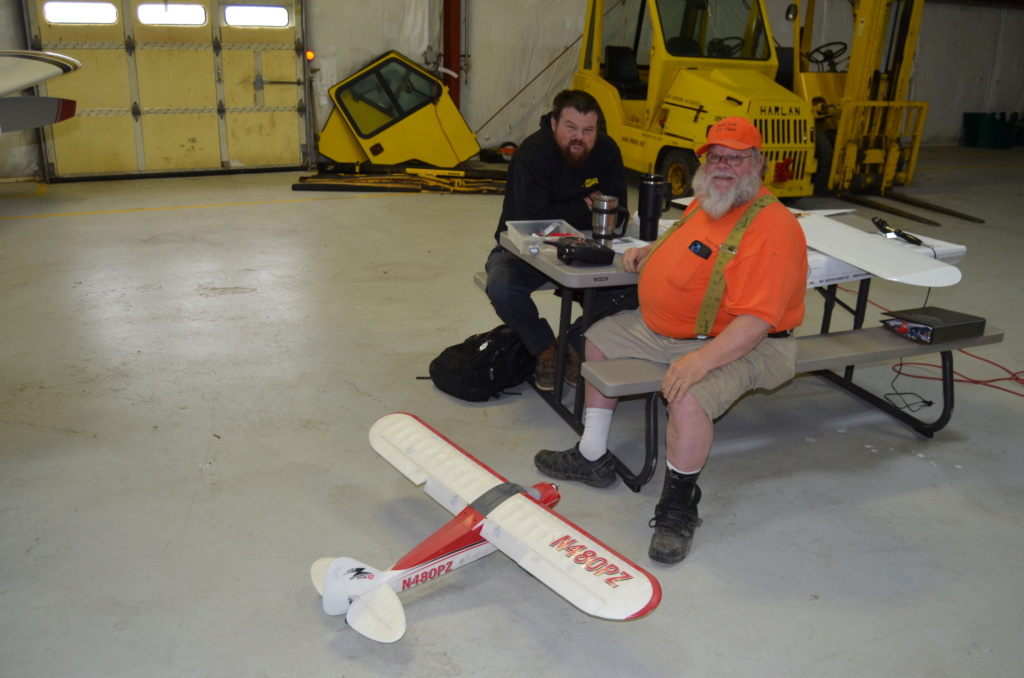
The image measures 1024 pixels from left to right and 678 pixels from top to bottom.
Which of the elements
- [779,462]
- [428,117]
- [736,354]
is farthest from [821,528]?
[428,117]

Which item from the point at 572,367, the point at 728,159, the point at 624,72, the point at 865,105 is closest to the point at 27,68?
the point at 572,367

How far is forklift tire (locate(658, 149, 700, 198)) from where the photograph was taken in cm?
808

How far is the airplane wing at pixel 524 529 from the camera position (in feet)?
7.43

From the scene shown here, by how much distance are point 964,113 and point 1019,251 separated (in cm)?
822

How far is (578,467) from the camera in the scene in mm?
3299

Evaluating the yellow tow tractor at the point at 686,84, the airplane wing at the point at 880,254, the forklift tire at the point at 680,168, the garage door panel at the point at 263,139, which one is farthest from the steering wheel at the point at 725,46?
the airplane wing at the point at 880,254

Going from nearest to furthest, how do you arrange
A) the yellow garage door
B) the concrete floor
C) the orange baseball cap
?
the concrete floor, the orange baseball cap, the yellow garage door

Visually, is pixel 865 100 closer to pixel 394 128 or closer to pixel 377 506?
pixel 394 128

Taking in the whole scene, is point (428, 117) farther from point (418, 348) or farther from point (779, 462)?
point (779, 462)

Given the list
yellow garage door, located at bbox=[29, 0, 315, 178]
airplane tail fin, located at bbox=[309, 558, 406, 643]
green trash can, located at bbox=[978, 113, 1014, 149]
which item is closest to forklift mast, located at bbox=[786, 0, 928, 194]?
green trash can, located at bbox=[978, 113, 1014, 149]

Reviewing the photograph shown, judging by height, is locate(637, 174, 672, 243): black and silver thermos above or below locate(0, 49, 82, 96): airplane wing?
below

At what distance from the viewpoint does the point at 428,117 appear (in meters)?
9.74

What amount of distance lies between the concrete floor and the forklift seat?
4159 millimetres

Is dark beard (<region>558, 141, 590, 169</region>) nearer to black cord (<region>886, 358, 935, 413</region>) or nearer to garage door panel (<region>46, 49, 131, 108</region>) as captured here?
black cord (<region>886, 358, 935, 413</region>)
